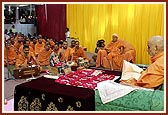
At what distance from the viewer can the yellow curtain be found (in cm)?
545

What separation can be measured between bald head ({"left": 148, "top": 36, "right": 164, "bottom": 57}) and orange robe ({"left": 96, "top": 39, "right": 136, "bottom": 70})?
8.76 feet

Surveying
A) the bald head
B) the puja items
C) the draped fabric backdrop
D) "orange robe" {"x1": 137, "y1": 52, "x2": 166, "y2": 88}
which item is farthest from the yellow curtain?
"orange robe" {"x1": 137, "y1": 52, "x2": 166, "y2": 88}

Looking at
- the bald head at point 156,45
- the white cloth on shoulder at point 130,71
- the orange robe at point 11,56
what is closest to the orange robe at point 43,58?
the orange robe at point 11,56

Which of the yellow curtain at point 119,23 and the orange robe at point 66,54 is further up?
the yellow curtain at point 119,23

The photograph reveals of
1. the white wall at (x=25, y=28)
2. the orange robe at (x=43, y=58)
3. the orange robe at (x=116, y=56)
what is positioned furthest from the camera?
the white wall at (x=25, y=28)

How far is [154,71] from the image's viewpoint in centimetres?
208

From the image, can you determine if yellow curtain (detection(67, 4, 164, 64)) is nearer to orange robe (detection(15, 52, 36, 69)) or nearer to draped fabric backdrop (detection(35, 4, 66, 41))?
draped fabric backdrop (detection(35, 4, 66, 41))

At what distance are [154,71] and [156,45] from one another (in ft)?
0.93

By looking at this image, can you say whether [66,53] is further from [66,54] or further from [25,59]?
[25,59]

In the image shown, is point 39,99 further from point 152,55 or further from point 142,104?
point 152,55

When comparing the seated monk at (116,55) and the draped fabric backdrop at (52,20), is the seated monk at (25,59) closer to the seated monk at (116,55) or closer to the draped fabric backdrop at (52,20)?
the seated monk at (116,55)

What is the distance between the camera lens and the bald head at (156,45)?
2.21 metres

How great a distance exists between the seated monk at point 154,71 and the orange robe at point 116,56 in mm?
2682

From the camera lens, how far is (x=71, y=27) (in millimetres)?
7176
